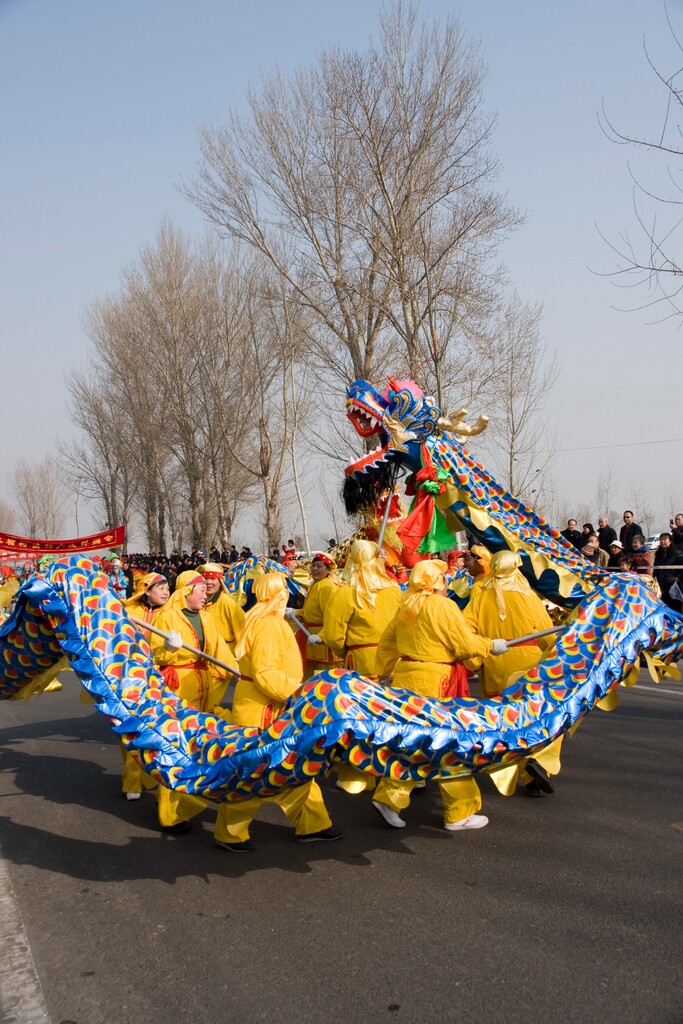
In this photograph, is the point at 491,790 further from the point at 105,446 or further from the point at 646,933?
the point at 105,446

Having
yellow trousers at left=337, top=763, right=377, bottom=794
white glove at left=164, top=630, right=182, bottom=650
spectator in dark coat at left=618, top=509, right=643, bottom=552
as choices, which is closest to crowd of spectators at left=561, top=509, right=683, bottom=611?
spectator in dark coat at left=618, top=509, right=643, bottom=552

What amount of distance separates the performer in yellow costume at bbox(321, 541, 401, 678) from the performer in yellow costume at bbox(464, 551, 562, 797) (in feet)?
2.14

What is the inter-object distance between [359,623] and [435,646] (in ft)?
4.21

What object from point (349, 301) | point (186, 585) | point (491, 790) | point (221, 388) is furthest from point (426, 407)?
point (221, 388)

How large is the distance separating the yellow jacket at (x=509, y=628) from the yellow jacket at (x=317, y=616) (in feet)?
4.27

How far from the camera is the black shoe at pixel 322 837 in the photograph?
516cm

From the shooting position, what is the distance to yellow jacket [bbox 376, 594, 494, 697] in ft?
17.7

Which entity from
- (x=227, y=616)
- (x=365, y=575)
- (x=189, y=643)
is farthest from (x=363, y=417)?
(x=189, y=643)

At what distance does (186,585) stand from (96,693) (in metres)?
1.65

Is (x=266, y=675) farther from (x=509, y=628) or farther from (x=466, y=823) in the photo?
(x=509, y=628)

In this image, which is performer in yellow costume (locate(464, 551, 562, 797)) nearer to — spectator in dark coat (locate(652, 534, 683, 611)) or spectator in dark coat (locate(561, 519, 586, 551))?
spectator in dark coat (locate(561, 519, 586, 551))

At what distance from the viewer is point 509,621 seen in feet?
20.2

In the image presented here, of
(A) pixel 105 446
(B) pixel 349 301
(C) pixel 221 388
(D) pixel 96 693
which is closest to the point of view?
(D) pixel 96 693

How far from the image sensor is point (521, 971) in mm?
3396
